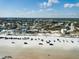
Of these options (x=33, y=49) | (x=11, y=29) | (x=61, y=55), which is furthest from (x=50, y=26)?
(x=61, y=55)

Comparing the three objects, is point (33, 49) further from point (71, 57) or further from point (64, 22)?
point (64, 22)

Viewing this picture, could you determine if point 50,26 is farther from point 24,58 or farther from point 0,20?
point 24,58

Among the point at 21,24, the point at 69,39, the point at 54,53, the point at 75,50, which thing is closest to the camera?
the point at 54,53

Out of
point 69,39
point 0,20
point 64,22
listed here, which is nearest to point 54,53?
point 69,39

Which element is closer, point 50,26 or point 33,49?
point 33,49

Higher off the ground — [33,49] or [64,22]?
[64,22]

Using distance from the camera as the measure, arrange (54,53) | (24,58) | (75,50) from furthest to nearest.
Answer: (75,50), (54,53), (24,58)
